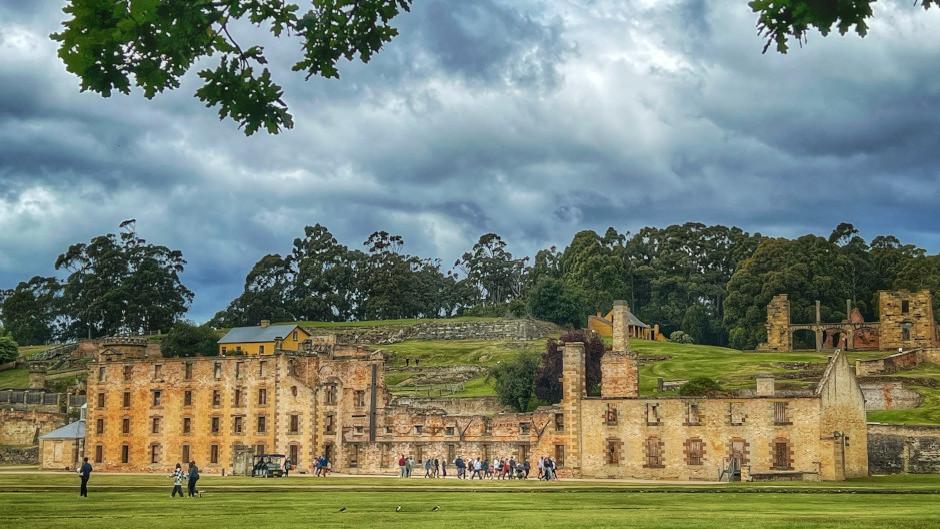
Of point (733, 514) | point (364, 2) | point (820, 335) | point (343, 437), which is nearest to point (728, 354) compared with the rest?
point (820, 335)

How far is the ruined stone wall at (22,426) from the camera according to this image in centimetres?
8381

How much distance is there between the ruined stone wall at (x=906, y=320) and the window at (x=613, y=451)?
169ft

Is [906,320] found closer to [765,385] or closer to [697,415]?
Result: [765,385]

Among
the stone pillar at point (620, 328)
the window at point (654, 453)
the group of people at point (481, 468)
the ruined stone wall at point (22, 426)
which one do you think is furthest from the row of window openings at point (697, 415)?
the ruined stone wall at point (22, 426)

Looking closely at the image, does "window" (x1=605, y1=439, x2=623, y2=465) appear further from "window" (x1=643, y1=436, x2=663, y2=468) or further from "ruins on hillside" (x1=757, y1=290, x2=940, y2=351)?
"ruins on hillside" (x1=757, y1=290, x2=940, y2=351)

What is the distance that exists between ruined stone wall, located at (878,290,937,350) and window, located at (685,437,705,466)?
2008 inches

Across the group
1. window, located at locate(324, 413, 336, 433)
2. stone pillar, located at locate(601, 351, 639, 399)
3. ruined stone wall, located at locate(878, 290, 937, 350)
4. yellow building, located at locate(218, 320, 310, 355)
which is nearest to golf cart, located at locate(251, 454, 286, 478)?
window, located at locate(324, 413, 336, 433)

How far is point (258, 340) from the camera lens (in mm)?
104250

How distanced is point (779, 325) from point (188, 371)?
5769 cm

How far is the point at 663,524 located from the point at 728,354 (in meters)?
83.0

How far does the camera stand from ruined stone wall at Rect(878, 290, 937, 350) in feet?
328

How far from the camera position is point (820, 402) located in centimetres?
5331

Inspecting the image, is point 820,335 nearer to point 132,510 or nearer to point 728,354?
point 728,354

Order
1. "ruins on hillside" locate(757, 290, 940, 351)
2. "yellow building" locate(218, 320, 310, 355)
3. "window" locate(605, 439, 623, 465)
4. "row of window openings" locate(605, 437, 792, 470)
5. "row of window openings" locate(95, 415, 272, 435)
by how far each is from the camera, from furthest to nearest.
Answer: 1. "yellow building" locate(218, 320, 310, 355)
2. "ruins on hillside" locate(757, 290, 940, 351)
3. "row of window openings" locate(95, 415, 272, 435)
4. "window" locate(605, 439, 623, 465)
5. "row of window openings" locate(605, 437, 792, 470)
